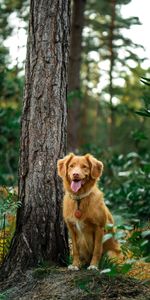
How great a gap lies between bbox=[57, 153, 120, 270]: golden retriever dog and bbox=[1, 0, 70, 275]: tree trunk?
0.34 meters

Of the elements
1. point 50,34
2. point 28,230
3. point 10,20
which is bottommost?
point 28,230

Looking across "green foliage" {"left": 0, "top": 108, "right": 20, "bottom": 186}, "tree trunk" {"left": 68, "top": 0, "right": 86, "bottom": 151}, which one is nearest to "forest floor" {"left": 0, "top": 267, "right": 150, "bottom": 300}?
"green foliage" {"left": 0, "top": 108, "right": 20, "bottom": 186}

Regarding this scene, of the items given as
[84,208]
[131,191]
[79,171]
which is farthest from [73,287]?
[131,191]

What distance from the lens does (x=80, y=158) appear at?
258 inches

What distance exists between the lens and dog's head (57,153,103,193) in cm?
638

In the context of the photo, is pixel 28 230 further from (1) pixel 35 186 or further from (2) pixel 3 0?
(2) pixel 3 0

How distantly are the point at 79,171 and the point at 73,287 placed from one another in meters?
1.27

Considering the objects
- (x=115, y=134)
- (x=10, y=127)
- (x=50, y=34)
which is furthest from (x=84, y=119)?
(x=50, y=34)

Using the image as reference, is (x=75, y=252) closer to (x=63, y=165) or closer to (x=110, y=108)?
(x=63, y=165)

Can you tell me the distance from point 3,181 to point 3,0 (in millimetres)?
7385

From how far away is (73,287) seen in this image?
20.0 feet

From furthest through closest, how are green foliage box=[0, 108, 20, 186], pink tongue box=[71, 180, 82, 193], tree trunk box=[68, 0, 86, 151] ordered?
tree trunk box=[68, 0, 86, 151]
green foliage box=[0, 108, 20, 186]
pink tongue box=[71, 180, 82, 193]

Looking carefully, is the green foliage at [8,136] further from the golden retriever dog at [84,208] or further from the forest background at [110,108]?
the golden retriever dog at [84,208]

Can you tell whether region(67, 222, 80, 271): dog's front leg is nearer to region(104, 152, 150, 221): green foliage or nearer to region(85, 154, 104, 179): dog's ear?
region(85, 154, 104, 179): dog's ear
